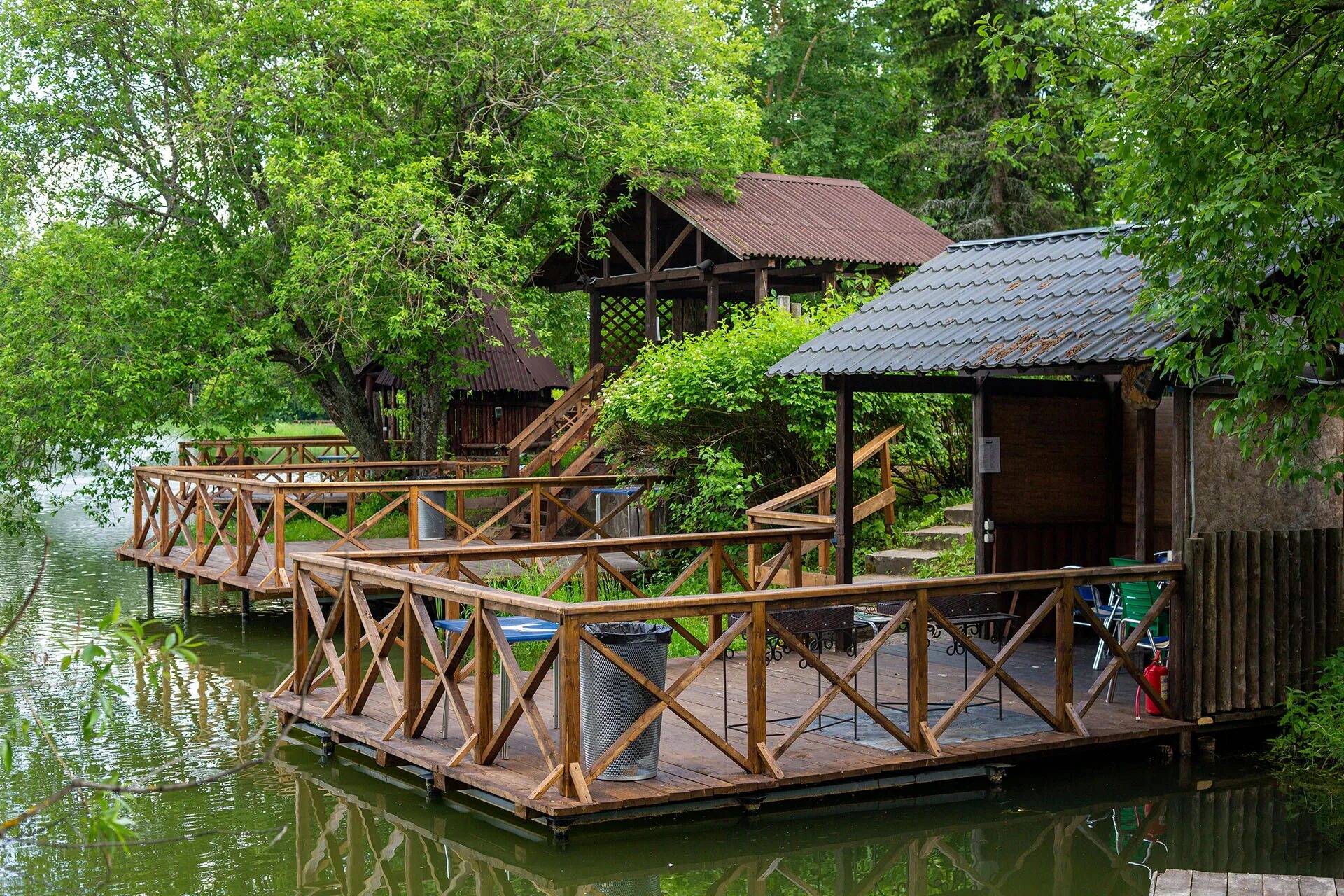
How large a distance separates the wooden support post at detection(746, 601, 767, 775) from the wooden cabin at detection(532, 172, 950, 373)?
371 inches

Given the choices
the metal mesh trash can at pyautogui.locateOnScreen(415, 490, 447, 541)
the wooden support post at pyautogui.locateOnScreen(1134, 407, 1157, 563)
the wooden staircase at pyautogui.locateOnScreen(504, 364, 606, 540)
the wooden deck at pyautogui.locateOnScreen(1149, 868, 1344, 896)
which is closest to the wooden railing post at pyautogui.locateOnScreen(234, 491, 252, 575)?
the metal mesh trash can at pyautogui.locateOnScreen(415, 490, 447, 541)

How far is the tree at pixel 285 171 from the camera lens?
57.9 ft

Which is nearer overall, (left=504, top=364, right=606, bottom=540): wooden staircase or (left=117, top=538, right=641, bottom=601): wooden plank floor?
(left=117, top=538, right=641, bottom=601): wooden plank floor

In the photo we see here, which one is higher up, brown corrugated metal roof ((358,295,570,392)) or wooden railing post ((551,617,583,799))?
brown corrugated metal roof ((358,295,570,392))

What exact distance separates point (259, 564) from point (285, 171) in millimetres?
5417

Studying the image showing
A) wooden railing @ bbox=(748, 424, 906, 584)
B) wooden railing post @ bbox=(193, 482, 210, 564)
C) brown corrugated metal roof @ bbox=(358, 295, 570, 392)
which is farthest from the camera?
brown corrugated metal roof @ bbox=(358, 295, 570, 392)

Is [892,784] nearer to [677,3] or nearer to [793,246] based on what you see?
[793,246]

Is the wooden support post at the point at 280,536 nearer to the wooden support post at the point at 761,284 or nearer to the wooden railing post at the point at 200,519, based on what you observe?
the wooden railing post at the point at 200,519

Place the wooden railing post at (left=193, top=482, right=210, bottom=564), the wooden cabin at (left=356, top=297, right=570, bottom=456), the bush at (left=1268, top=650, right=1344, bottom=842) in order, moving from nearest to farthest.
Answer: the bush at (left=1268, top=650, right=1344, bottom=842)
the wooden railing post at (left=193, top=482, right=210, bottom=564)
the wooden cabin at (left=356, top=297, right=570, bottom=456)

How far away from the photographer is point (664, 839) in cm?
720

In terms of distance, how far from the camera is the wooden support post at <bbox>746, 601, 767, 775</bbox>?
7.31 metres

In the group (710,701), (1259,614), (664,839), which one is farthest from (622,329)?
(664,839)

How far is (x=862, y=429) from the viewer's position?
47.3 ft

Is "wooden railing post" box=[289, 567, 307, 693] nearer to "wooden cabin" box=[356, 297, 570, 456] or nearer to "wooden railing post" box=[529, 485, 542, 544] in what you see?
"wooden railing post" box=[529, 485, 542, 544]
